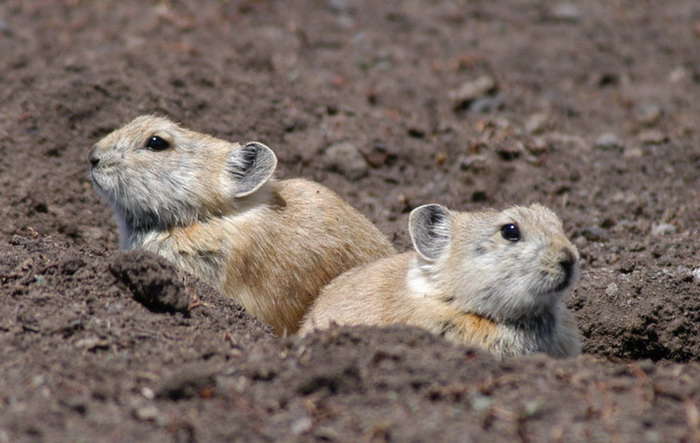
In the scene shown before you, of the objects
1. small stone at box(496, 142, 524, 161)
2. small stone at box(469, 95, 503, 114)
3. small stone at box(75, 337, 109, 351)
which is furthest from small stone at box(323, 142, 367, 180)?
small stone at box(75, 337, 109, 351)

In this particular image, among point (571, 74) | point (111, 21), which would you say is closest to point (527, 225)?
point (571, 74)

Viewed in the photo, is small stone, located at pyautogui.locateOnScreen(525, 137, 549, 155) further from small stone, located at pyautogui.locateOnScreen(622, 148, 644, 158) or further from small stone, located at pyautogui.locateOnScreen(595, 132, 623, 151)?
small stone, located at pyautogui.locateOnScreen(622, 148, 644, 158)

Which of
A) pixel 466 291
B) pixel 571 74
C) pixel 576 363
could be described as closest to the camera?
pixel 576 363

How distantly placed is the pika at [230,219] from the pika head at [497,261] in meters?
1.20

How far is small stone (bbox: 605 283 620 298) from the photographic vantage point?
354 inches

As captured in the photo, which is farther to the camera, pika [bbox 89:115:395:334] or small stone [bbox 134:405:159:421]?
pika [bbox 89:115:395:334]

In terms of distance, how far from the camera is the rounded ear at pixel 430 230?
7961mm

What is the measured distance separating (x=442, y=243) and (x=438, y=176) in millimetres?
3674

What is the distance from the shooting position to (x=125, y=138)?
9047mm

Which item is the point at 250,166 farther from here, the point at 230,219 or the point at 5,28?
the point at 5,28

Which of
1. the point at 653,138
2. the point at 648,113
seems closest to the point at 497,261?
the point at 653,138

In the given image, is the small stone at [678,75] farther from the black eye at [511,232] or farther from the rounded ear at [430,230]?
the black eye at [511,232]

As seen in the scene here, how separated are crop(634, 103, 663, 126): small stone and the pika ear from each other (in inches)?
260

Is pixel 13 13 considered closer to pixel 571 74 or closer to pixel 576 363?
pixel 571 74
